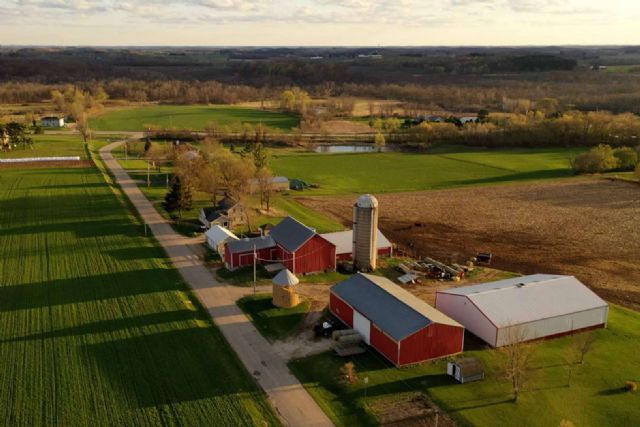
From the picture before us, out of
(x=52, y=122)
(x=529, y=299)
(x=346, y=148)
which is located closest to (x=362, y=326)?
(x=529, y=299)

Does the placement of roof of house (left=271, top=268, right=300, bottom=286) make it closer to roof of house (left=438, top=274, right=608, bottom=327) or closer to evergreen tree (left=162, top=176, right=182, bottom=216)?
roof of house (left=438, top=274, right=608, bottom=327)

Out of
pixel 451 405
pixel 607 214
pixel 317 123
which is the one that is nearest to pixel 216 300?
pixel 451 405

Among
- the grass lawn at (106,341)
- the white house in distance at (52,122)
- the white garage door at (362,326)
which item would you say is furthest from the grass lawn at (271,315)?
the white house in distance at (52,122)

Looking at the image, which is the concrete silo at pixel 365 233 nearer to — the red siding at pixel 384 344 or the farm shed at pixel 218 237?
the farm shed at pixel 218 237

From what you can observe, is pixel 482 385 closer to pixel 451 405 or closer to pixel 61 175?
pixel 451 405

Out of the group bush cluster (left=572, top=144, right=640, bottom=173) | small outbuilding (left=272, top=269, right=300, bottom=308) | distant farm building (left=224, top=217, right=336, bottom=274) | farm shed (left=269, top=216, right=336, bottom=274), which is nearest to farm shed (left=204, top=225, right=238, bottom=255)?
distant farm building (left=224, top=217, right=336, bottom=274)
